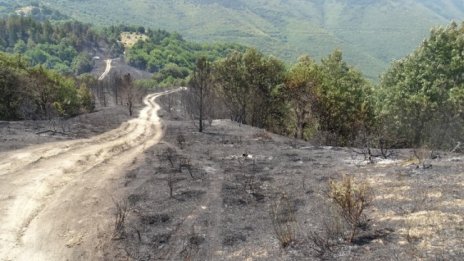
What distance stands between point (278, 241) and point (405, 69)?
36605mm

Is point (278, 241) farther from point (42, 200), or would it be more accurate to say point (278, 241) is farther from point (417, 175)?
point (42, 200)

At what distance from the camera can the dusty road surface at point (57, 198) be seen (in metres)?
17.8

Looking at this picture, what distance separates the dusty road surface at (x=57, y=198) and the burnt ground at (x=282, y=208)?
142 centimetres

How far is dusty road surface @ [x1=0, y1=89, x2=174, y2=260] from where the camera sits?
17766 mm

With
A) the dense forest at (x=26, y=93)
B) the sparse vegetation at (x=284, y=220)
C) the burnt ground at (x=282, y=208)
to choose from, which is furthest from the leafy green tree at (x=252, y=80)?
the sparse vegetation at (x=284, y=220)

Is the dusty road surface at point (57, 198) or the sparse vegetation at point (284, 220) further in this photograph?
the dusty road surface at point (57, 198)

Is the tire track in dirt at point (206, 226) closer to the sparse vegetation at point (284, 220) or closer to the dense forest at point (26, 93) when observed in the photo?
the sparse vegetation at point (284, 220)

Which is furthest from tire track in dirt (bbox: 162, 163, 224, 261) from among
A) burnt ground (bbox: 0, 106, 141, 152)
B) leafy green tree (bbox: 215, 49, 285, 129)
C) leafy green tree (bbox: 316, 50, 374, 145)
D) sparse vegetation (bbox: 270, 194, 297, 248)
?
leafy green tree (bbox: 215, 49, 285, 129)

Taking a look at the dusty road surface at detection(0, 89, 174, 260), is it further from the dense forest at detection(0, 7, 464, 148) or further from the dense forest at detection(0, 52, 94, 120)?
the dense forest at detection(0, 52, 94, 120)

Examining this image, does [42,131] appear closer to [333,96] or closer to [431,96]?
[333,96]

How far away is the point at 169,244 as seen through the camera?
703 inches

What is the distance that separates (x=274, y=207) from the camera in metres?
21.0

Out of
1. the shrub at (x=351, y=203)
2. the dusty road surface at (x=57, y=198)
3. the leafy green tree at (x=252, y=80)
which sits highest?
the leafy green tree at (x=252, y=80)

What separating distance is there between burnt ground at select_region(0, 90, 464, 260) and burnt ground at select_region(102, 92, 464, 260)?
4 centimetres
